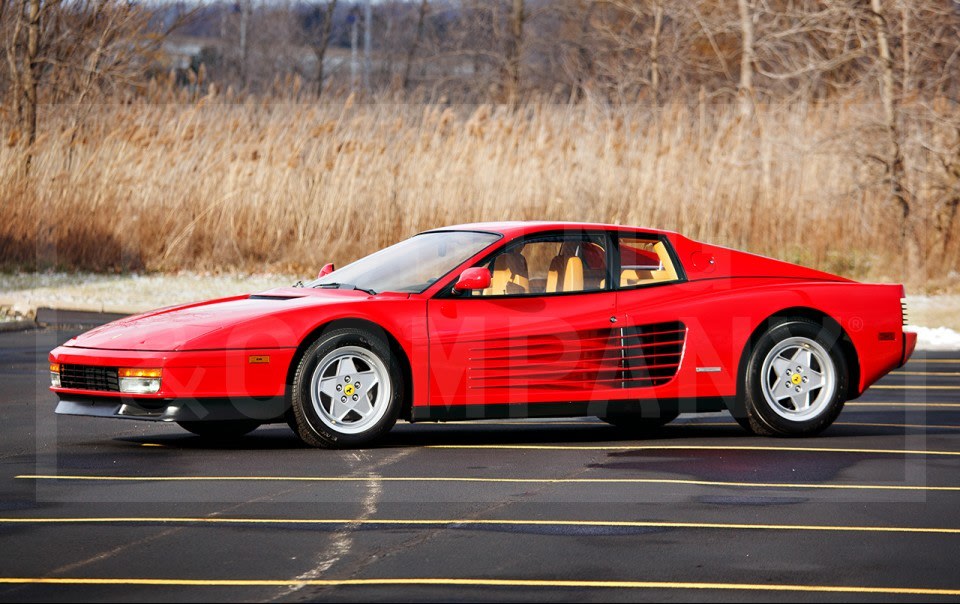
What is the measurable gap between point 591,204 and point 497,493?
14.7 m

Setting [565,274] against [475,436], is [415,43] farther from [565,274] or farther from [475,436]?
[565,274]

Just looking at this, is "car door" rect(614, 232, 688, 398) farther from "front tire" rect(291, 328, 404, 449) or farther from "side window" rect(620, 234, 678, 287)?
"front tire" rect(291, 328, 404, 449)

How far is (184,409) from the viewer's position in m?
8.25

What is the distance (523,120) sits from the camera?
2330 centimetres

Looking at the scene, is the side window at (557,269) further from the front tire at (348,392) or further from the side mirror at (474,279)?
the front tire at (348,392)

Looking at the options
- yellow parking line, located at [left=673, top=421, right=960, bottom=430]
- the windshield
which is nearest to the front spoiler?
the windshield

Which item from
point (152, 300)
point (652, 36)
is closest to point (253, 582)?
point (152, 300)

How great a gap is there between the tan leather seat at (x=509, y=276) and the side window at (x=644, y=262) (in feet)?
2.03

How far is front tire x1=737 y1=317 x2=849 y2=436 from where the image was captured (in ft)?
30.9

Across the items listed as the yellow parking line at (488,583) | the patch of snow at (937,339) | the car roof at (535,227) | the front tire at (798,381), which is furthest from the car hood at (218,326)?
the patch of snow at (937,339)

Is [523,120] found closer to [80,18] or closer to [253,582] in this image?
[80,18]

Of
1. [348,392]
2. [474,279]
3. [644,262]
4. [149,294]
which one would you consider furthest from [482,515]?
[149,294]

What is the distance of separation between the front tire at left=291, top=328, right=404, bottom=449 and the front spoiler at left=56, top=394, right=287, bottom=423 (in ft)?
0.54

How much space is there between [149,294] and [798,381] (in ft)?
38.2
